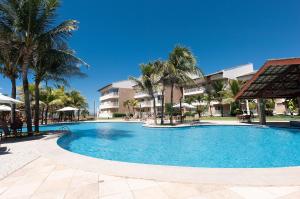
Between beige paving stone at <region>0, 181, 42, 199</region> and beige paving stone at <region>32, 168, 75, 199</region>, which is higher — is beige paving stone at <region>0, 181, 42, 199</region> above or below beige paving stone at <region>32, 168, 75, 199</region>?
below

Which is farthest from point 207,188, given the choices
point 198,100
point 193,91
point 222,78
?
point 193,91

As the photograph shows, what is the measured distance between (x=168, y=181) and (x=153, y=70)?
21.6 m

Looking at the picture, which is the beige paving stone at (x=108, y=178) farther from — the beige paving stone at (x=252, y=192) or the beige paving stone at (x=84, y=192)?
the beige paving stone at (x=252, y=192)

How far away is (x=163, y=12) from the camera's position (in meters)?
23.2

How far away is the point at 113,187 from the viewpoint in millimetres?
4297

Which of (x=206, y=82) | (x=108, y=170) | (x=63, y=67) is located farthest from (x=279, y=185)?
(x=206, y=82)

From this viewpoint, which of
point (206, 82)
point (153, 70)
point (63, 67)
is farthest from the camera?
point (206, 82)

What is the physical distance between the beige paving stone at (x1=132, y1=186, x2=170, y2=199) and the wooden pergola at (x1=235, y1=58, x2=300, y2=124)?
14.4 metres

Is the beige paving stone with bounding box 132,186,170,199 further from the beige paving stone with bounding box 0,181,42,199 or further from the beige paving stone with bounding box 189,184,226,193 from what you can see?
the beige paving stone with bounding box 0,181,42,199

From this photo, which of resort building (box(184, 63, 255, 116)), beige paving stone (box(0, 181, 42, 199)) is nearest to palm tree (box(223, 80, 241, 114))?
resort building (box(184, 63, 255, 116))

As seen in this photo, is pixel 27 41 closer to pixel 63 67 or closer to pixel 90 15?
pixel 63 67

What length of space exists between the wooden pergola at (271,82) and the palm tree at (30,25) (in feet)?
49.4

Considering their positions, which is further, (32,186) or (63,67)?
(63,67)

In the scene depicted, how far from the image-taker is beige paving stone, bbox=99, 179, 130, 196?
160 inches
